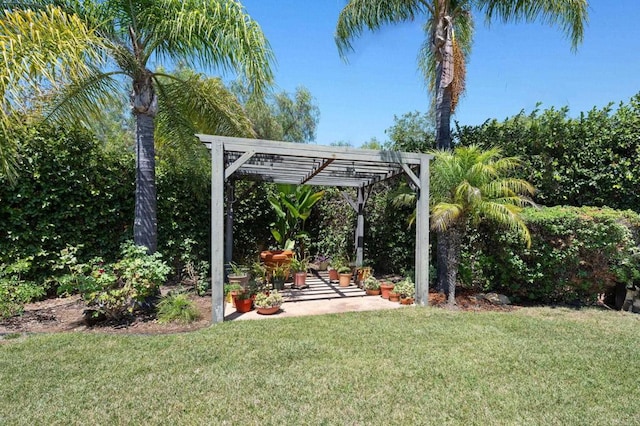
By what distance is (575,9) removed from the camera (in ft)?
20.6

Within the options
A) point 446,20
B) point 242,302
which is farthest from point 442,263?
point 446,20

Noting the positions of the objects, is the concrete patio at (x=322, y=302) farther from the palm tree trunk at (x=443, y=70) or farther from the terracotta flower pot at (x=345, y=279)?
the palm tree trunk at (x=443, y=70)

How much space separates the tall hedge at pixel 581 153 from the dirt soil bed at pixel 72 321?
9.91 ft

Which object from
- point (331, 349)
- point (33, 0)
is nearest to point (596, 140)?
point (331, 349)

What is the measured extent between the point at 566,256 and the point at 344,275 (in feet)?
14.3

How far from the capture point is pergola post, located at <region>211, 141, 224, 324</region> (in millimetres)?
4988

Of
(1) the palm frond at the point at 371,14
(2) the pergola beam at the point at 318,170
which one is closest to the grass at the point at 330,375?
(2) the pergola beam at the point at 318,170

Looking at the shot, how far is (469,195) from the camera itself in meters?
5.53

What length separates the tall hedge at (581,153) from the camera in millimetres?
6430

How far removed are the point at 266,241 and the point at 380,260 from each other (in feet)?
10.7

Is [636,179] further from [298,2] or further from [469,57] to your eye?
[298,2]

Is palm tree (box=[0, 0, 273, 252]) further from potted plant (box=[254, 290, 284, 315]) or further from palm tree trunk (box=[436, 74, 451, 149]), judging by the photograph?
palm tree trunk (box=[436, 74, 451, 149])

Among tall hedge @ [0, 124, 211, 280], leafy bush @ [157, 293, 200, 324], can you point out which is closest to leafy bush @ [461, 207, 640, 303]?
leafy bush @ [157, 293, 200, 324]

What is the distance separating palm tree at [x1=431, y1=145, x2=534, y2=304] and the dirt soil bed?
150cm
